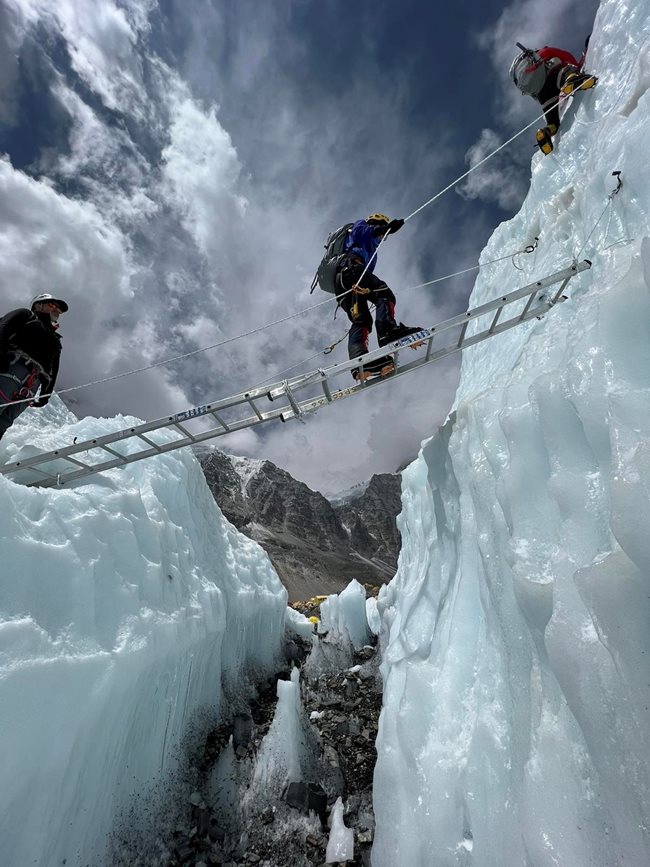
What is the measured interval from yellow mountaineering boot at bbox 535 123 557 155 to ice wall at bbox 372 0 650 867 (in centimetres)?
32

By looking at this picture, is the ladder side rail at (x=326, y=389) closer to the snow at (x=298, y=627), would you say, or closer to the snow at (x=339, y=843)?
the snow at (x=339, y=843)

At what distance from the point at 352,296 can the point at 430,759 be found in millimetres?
5520

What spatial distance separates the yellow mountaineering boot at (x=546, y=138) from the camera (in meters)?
5.98

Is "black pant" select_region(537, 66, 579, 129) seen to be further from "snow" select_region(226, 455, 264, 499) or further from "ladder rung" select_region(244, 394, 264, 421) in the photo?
"snow" select_region(226, 455, 264, 499)

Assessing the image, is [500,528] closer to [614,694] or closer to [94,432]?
[614,694]

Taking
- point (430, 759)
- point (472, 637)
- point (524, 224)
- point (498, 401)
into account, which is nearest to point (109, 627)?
point (430, 759)

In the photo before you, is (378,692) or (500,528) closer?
(500,528)

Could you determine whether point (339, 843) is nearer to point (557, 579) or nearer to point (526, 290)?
point (557, 579)

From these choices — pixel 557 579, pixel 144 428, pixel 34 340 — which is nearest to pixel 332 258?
pixel 144 428

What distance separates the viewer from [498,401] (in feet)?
14.5

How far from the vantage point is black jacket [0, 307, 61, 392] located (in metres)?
4.83

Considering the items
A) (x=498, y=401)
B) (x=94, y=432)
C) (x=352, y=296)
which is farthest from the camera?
(x=94, y=432)

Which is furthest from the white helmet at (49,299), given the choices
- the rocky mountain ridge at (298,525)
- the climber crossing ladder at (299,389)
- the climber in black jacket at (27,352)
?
the rocky mountain ridge at (298,525)

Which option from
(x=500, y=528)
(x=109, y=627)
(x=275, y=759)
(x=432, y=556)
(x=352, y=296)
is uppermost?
(x=352, y=296)
